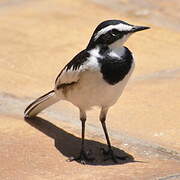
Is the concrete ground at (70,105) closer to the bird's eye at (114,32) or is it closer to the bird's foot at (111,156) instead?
the bird's foot at (111,156)

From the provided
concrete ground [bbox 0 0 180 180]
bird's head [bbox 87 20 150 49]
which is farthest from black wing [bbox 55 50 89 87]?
concrete ground [bbox 0 0 180 180]

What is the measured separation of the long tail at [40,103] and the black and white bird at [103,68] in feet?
1.07

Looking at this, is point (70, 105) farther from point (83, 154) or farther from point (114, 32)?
point (114, 32)

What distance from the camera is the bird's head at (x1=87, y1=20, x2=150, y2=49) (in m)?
3.34

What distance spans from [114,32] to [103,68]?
18cm

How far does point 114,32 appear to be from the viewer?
336 cm

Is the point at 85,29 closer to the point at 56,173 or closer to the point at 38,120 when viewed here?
the point at 38,120

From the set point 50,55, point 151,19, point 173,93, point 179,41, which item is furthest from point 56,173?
point 151,19

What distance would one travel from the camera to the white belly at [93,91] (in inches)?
133

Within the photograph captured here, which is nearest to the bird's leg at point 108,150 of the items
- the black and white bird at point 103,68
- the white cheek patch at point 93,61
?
the black and white bird at point 103,68

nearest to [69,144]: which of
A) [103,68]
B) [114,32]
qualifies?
A: [103,68]

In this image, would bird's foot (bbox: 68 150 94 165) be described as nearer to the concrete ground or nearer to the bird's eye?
the concrete ground

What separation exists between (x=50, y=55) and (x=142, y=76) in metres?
0.71

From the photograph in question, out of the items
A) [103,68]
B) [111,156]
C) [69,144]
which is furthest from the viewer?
[69,144]
